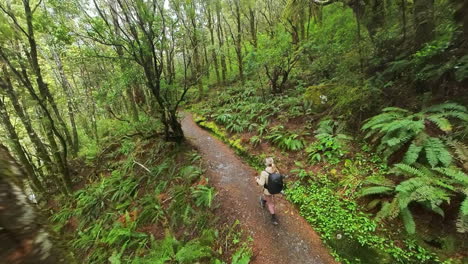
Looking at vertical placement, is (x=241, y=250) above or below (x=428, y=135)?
below

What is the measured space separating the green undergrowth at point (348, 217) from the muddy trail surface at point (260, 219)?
277 mm

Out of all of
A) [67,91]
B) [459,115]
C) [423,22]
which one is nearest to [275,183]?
[459,115]

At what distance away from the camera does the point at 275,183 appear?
491 centimetres

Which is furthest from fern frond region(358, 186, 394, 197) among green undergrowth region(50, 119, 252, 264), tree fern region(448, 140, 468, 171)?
green undergrowth region(50, 119, 252, 264)

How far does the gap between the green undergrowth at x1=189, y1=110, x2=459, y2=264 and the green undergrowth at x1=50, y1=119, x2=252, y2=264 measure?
1840 mm

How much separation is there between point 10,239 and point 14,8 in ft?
37.6

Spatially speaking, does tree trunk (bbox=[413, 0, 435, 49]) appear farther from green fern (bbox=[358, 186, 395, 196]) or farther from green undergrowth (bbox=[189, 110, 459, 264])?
green fern (bbox=[358, 186, 395, 196])

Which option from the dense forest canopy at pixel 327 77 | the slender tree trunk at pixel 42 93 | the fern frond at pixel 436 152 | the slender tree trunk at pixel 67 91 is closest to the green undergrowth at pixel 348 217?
the dense forest canopy at pixel 327 77

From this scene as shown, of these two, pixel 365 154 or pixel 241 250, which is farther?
pixel 365 154

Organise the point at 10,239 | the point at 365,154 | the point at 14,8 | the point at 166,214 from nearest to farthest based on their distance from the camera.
Answer: the point at 10,239 → the point at 365,154 → the point at 166,214 → the point at 14,8

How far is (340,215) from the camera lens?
485cm

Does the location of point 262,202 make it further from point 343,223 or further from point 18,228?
point 18,228

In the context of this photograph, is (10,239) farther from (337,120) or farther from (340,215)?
(337,120)

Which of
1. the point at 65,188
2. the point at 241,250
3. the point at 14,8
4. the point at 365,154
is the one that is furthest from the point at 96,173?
the point at 365,154
